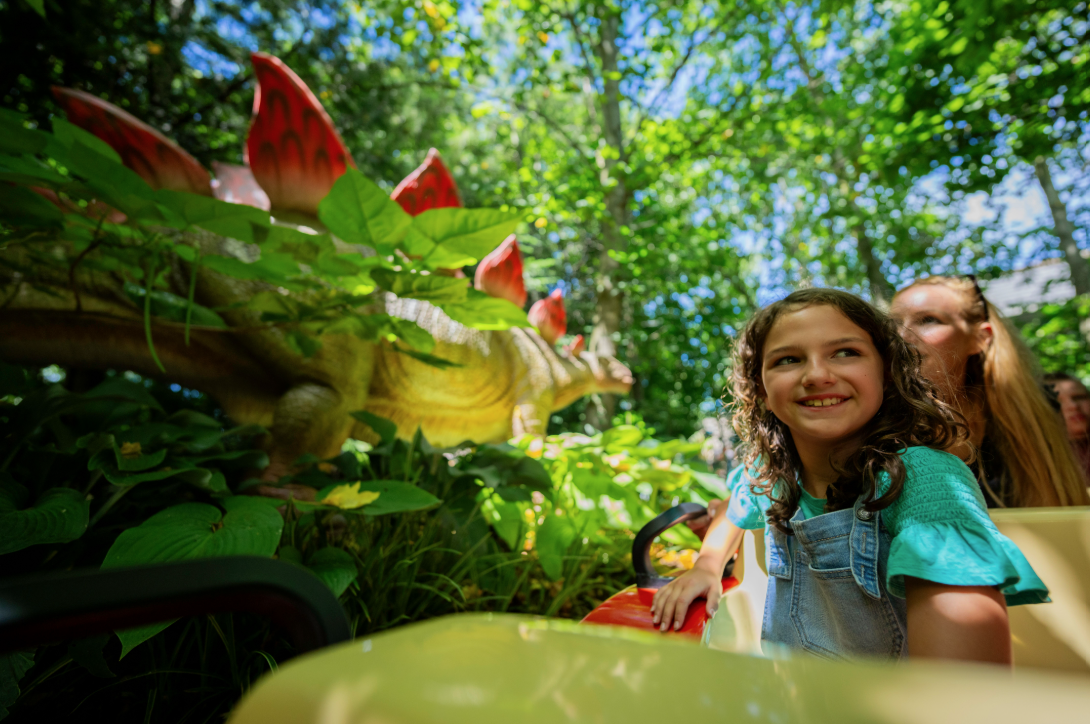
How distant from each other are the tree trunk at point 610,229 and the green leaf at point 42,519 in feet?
9.68

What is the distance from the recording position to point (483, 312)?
97cm

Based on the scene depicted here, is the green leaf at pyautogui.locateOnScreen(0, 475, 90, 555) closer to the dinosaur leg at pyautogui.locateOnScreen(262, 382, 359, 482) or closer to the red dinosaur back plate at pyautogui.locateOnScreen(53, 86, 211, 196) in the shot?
the dinosaur leg at pyautogui.locateOnScreen(262, 382, 359, 482)

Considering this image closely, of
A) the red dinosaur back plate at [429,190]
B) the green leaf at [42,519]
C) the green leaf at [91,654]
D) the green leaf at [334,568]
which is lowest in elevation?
the green leaf at [91,654]

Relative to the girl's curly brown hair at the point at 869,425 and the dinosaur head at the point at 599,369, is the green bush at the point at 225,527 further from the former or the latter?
the dinosaur head at the point at 599,369

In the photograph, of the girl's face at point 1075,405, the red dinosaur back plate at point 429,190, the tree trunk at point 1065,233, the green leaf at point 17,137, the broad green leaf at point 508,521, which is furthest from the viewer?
the tree trunk at point 1065,233

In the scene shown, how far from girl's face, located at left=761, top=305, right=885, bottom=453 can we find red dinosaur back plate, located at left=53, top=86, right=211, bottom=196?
1.26 m

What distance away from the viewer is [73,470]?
3.22ft

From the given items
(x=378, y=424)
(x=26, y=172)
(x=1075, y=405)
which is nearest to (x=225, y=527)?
(x=26, y=172)

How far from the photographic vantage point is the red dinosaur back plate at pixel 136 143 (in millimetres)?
1206

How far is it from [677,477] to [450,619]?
5.34 feet

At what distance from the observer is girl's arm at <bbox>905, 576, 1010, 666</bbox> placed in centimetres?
54

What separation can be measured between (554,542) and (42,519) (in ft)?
3.25

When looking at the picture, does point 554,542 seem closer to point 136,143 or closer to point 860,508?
point 860,508

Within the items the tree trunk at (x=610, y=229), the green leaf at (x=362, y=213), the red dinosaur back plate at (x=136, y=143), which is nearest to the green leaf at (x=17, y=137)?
the green leaf at (x=362, y=213)
